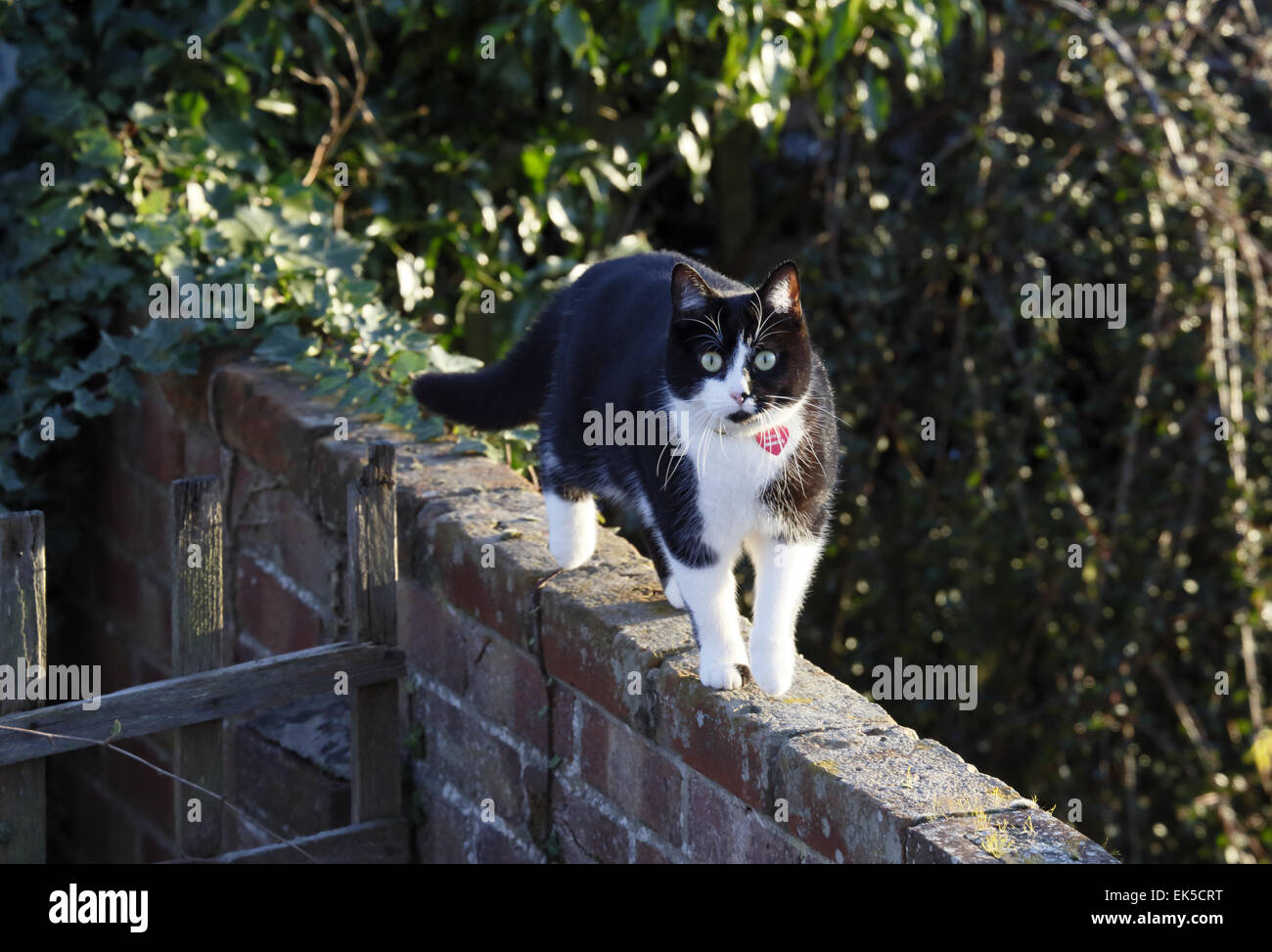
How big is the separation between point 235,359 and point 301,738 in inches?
39.6

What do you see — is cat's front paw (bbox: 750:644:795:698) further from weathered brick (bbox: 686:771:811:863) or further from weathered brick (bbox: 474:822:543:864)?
weathered brick (bbox: 474:822:543:864)

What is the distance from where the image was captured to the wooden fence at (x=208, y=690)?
2.22m

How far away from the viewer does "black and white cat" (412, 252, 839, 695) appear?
203cm

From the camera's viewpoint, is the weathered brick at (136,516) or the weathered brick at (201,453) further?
the weathered brick at (136,516)

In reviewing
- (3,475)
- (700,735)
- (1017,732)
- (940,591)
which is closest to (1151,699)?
(1017,732)

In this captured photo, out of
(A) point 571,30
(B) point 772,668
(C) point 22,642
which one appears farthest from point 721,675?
(A) point 571,30

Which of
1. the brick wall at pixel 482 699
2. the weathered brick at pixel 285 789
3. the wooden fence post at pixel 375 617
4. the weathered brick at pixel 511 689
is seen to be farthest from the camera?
the weathered brick at pixel 285 789

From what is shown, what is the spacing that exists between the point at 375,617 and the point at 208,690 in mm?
349

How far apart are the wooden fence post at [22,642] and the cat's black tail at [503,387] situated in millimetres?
809

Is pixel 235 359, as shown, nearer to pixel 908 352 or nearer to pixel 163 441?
pixel 163 441

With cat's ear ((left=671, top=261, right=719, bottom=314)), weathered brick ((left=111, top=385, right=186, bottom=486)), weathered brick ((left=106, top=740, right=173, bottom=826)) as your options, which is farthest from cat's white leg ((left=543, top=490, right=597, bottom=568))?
weathered brick ((left=106, top=740, right=173, bottom=826))

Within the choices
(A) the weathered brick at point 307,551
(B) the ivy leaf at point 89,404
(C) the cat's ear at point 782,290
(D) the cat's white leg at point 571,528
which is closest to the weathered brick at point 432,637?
(A) the weathered brick at point 307,551

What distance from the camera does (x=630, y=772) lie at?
7.18ft

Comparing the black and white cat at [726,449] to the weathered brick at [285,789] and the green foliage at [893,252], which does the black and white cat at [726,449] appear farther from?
the green foliage at [893,252]
